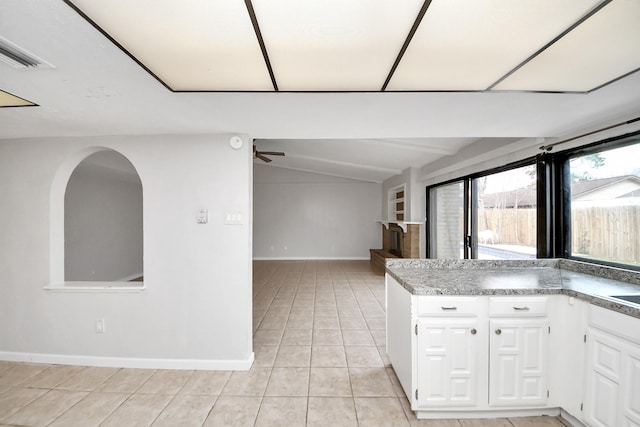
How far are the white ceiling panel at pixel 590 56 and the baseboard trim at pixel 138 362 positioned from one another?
2.87 metres

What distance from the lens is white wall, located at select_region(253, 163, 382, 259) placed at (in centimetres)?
815

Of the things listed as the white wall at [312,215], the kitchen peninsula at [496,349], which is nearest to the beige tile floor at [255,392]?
the kitchen peninsula at [496,349]

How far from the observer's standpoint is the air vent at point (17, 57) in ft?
3.71

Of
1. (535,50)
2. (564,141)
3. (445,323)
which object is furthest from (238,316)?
(564,141)

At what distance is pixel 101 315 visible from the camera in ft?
8.01

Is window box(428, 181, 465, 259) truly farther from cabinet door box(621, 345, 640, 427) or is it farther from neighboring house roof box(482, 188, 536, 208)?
cabinet door box(621, 345, 640, 427)

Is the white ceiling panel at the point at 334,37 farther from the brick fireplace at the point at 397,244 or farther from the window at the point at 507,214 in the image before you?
the brick fireplace at the point at 397,244

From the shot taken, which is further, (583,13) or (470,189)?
(470,189)

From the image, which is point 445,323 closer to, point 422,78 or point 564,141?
point 422,78

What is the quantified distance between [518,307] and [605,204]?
1.23 meters

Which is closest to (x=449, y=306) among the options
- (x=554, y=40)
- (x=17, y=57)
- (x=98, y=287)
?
(x=554, y=40)

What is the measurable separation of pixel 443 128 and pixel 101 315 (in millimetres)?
3433

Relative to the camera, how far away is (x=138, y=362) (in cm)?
242

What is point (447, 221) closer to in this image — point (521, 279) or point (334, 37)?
point (521, 279)
